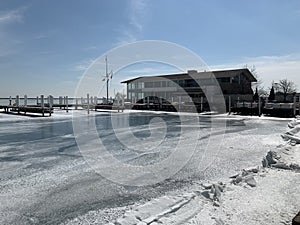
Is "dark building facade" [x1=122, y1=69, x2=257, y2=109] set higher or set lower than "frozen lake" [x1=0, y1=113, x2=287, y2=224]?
higher

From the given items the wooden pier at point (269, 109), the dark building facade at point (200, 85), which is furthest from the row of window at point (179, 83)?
the wooden pier at point (269, 109)

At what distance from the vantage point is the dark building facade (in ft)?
115

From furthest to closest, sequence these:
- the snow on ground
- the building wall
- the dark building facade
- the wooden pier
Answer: the building wall < the dark building facade < the wooden pier < the snow on ground

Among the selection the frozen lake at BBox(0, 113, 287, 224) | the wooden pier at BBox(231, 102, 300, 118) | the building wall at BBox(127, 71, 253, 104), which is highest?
the building wall at BBox(127, 71, 253, 104)

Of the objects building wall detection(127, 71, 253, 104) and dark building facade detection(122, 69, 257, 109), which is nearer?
dark building facade detection(122, 69, 257, 109)

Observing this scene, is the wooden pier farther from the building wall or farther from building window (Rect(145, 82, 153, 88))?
building window (Rect(145, 82, 153, 88))

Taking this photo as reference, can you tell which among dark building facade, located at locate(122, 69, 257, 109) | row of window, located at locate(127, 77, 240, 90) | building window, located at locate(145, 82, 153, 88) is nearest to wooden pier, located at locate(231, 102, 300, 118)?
dark building facade, located at locate(122, 69, 257, 109)

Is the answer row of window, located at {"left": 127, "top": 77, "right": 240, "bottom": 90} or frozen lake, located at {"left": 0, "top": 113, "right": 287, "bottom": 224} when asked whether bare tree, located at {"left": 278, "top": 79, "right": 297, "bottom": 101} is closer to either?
row of window, located at {"left": 127, "top": 77, "right": 240, "bottom": 90}

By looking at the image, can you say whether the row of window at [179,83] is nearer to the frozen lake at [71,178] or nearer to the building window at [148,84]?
the building window at [148,84]

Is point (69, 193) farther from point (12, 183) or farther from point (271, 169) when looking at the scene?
point (271, 169)

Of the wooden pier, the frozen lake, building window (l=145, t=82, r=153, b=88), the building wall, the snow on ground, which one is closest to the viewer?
the snow on ground

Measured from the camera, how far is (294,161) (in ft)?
17.9

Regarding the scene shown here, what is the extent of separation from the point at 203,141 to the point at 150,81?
39.0 m

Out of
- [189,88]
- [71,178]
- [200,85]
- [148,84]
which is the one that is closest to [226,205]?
[71,178]
